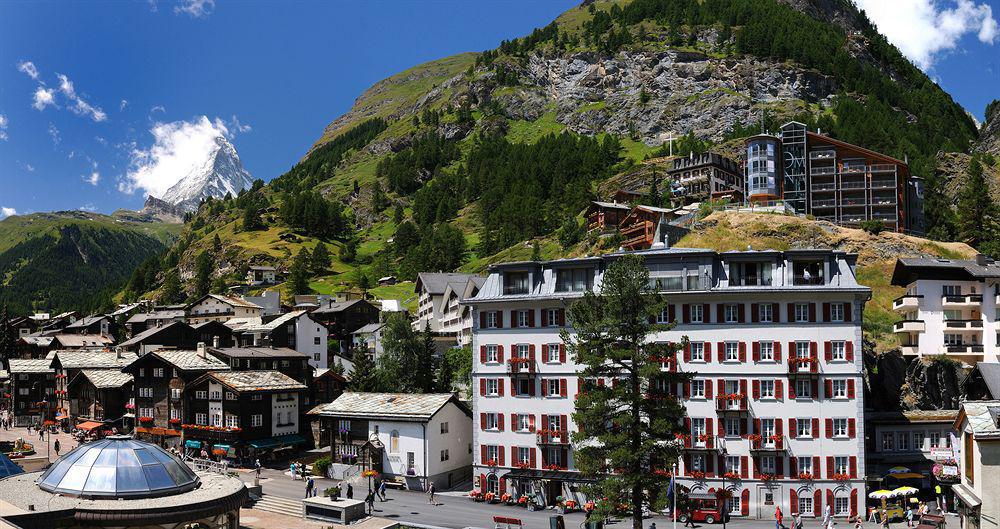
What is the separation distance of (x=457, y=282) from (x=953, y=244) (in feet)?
252

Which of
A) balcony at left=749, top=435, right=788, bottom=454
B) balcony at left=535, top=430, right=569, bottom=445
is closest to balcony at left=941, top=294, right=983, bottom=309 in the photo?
balcony at left=749, top=435, right=788, bottom=454

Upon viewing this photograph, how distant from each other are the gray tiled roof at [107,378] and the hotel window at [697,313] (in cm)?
7333

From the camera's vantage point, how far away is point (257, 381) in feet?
300

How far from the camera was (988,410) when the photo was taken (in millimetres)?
31156

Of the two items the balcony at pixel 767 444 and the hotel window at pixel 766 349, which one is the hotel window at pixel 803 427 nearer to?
the balcony at pixel 767 444

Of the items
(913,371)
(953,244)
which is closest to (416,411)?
(913,371)

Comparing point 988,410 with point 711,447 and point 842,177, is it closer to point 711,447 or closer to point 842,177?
point 711,447

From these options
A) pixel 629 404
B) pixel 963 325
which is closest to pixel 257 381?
pixel 629 404

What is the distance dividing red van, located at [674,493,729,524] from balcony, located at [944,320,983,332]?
117 ft

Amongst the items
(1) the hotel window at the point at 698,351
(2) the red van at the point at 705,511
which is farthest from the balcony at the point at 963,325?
(2) the red van at the point at 705,511

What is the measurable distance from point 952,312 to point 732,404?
34.2 metres

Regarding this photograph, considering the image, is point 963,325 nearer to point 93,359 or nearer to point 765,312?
point 765,312

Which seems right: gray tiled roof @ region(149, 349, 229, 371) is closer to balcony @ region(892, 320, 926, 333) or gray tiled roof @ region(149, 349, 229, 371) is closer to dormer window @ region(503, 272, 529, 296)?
dormer window @ region(503, 272, 529, 296)

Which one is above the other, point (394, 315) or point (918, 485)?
point (394, 315)
